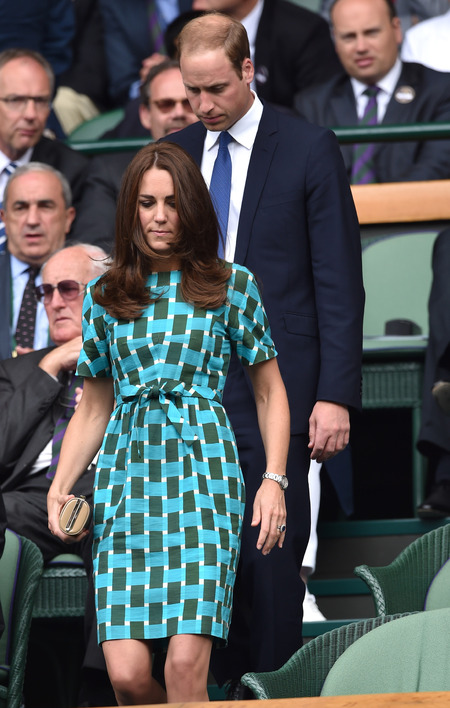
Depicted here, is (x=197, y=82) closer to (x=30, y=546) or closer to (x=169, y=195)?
(x=169, y=195)

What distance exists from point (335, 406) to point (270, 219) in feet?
1.75

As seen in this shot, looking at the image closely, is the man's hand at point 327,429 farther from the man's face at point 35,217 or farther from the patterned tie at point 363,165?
the patterned tie at point 363,165

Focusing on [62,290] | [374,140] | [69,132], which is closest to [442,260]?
[374,140]

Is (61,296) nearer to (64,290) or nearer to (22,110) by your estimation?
(64,290)

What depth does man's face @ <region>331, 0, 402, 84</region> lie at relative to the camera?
6.45 metres

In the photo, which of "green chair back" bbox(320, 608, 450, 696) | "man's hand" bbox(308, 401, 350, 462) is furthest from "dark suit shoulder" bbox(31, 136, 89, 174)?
"green chair back" bbox(320, 608, 450, 696)

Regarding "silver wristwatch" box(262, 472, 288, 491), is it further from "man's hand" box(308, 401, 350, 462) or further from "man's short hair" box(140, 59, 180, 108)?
"man's short hair" box(140, 59, 180, 108)

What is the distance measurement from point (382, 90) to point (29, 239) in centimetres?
191

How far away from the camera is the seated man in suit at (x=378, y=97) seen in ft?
20.5

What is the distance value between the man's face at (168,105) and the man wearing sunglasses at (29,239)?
1.70 ft

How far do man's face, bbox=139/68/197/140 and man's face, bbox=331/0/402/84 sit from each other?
89 centimetres

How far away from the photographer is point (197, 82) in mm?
3527

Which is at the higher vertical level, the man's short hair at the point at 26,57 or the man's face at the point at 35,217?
the man's short hair at the point at 26,57

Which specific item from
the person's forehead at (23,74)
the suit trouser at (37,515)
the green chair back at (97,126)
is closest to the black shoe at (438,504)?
the suit trouser at (37,515)
